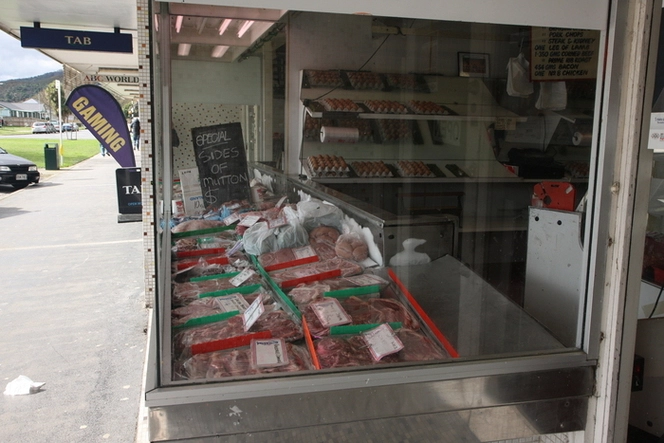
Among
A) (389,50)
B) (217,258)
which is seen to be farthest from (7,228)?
(217,258)

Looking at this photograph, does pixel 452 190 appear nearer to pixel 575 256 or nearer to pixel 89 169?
pixel 575 256

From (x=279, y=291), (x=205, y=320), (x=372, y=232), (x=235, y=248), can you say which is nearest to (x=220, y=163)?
(x=235, y=248)

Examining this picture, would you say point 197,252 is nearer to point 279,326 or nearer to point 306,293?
point 306,293

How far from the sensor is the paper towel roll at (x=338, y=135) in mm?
6457

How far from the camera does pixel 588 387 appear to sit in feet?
6.29

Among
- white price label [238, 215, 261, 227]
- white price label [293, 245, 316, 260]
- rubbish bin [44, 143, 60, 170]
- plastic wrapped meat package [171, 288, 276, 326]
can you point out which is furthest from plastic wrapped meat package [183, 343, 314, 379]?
rubbish bin [44, 143, 60, 170]

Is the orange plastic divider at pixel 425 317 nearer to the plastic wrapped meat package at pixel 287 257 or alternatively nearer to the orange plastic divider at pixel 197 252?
the plastic wrapped meat package at pixel 287 257

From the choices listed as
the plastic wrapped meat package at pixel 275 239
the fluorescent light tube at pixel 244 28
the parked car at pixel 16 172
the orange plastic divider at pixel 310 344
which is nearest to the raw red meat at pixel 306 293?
the orange plastic divider at pixel 310 344

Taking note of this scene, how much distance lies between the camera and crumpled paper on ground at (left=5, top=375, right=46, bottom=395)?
382 cm

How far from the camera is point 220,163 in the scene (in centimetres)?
510

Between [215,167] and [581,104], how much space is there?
14.2 feet

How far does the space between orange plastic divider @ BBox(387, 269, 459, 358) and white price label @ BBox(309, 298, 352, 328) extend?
316 millimetres

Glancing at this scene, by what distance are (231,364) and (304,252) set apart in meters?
1.27

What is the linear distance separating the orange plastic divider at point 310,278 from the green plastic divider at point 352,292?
0.26 metres
